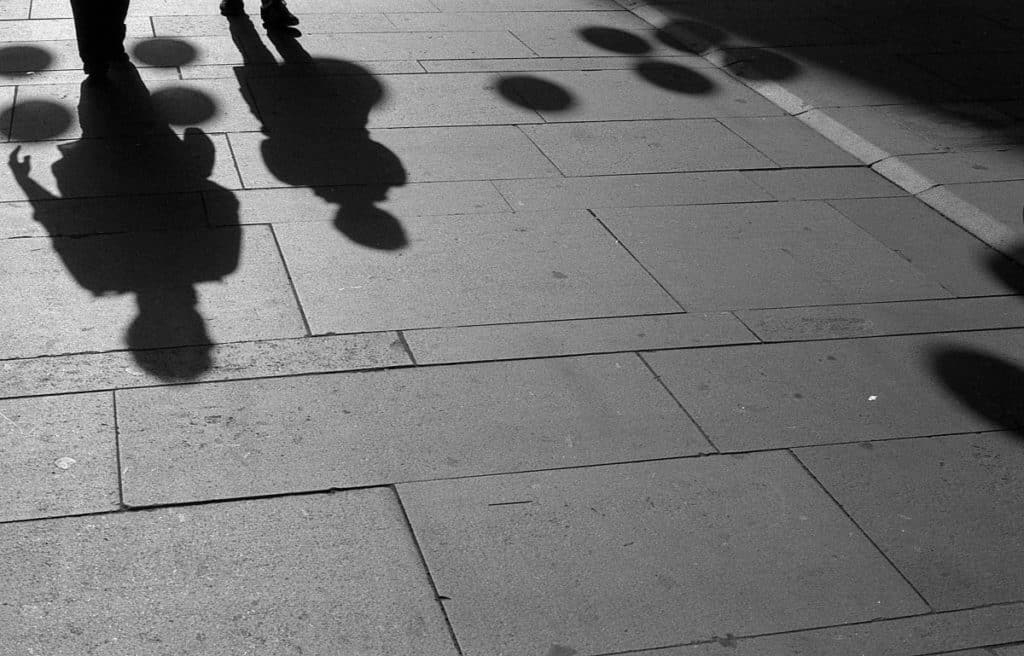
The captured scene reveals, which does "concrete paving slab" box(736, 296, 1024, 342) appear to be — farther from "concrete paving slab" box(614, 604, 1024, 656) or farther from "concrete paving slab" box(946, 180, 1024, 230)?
"concrete paving slab" box(614, 604, 1024, 656)

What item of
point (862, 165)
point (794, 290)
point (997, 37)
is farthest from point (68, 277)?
point (997, 37)

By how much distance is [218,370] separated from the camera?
4621 millimetres

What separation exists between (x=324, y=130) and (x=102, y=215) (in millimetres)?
1703

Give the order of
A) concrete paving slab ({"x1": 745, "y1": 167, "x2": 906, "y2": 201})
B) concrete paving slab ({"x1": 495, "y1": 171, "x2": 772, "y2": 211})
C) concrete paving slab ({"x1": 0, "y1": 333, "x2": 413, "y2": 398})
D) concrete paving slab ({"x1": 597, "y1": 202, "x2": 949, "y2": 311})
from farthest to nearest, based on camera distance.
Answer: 1. concrete paving slab ({"x1": 745, "y1": 167, "x2": 906, "y2": 201})
2. concrete paving slab ({"x1": 495, "y1": 171, "x2": 772, "y2": 211})
3. concrete paving slab ({"x1": 597, "y1": 202, "x2": 949, "y2": 311})
4. concrete paving slab ({"x1": 0, "y1": 333, "x2": 413, "y2": 398})

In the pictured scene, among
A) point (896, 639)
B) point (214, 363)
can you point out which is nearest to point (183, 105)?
point (214, 363)

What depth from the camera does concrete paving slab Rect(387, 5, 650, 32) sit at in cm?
944

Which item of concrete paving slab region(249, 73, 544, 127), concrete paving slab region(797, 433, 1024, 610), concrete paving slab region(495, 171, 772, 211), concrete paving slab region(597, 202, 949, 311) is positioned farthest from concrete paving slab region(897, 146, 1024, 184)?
concrete paving slab region(797, 433, 1024, 610)

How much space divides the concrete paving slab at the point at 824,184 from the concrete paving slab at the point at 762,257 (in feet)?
0.65

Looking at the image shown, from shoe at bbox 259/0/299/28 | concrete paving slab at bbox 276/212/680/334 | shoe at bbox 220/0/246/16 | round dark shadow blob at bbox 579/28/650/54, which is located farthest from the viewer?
round dark shadow blob at bbox 579/28/650/54

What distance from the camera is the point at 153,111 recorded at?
7.21 meters

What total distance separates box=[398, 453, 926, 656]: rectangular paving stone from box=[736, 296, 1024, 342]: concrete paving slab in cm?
116

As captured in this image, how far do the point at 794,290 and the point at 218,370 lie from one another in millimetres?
2811

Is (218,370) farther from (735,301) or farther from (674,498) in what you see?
(735,301)

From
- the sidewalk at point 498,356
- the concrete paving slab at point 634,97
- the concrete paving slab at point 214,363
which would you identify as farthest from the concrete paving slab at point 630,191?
the concrete paving slab at point 214,363
